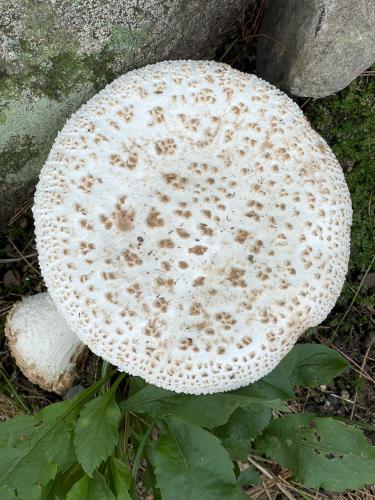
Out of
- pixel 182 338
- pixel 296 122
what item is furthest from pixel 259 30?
pixel 182 338

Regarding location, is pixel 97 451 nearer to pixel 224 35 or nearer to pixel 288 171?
pixel 288 171

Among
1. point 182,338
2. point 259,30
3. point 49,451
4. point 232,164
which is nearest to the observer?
point 182,338

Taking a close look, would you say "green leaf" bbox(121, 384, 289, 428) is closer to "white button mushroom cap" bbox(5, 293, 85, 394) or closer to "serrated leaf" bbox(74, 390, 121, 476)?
"serrated leaf" bbox(74, 390, 121, 476)

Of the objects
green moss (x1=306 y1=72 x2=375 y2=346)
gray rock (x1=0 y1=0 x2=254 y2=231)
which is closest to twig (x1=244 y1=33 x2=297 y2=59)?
gray rock (x1=0 y1=0 x2=254 y2=231)

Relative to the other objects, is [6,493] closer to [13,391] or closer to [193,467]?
[193,467]

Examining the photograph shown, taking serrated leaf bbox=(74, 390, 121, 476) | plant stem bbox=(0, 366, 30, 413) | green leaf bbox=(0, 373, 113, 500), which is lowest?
plant stem bbox=(0, 366, 30, 413)
